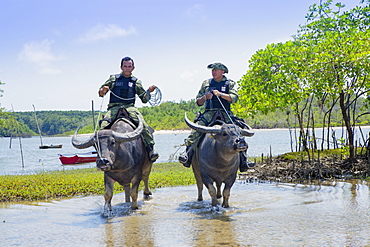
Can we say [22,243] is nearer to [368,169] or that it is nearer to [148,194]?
[148,194]

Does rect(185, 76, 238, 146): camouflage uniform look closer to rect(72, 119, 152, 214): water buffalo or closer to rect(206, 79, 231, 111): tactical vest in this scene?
rect(206, 79, 231, 111): tactical vest

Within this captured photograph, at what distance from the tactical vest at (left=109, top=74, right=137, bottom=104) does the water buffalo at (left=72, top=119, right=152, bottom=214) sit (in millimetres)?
610

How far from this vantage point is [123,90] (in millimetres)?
8352

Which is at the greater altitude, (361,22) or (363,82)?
(361,22)

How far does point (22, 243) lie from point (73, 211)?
240 cm

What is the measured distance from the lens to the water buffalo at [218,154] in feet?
23.1

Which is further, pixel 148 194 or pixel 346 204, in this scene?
pixel 148 194

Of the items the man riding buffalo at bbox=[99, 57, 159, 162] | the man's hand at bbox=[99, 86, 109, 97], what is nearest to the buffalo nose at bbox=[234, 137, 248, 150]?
the man riding buffalo at bbox=[99, 57, 159, 162]

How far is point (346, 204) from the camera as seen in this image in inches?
309

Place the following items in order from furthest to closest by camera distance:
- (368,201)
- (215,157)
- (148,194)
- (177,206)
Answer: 1. (148,194)
2. (177,206)
3. (368,201)
4. (215,157)

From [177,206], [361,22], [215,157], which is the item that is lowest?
[177,206]

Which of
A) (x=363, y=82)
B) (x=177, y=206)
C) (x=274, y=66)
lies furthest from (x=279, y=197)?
(x=274, y=66)

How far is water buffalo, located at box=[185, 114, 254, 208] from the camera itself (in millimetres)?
7035

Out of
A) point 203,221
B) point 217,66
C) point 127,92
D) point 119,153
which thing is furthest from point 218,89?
point 203,221
